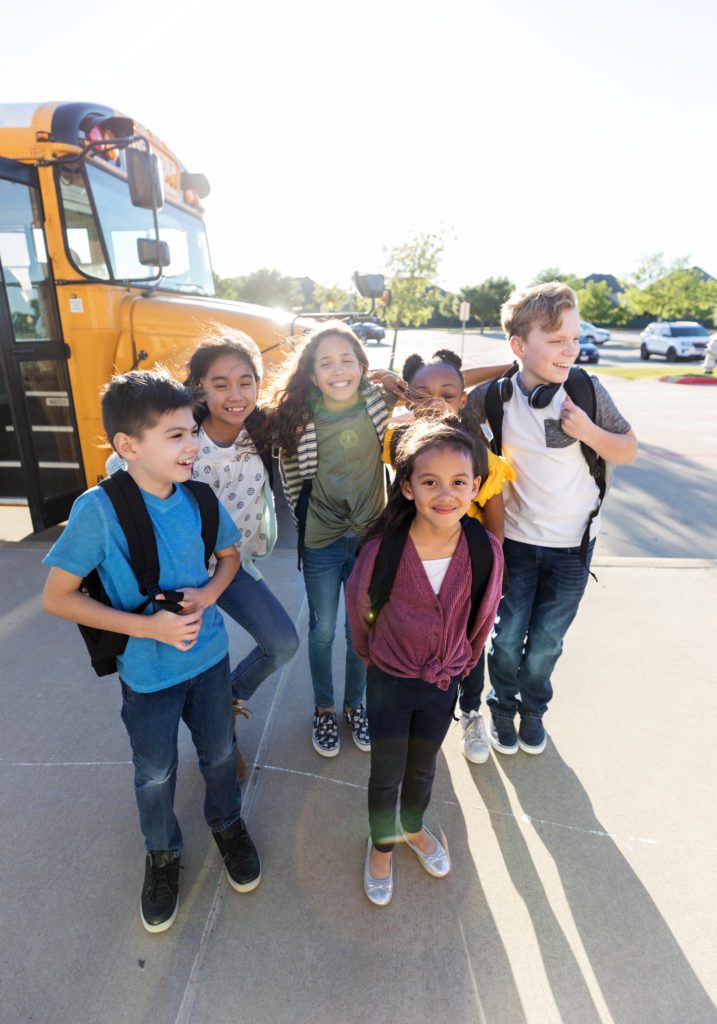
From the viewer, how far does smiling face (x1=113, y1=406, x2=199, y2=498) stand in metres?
1.46

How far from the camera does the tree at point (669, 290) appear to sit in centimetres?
3722

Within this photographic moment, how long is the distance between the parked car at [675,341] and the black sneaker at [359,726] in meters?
24.2

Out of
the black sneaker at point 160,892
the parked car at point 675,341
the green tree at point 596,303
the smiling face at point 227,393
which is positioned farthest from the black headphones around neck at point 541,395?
the green tree at point 596,303

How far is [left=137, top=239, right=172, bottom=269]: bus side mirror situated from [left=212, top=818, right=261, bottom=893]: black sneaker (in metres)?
3.62

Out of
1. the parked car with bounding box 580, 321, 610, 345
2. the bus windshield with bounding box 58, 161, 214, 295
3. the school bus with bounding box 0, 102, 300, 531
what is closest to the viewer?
the school bus with bounding box 0, 102, 300, 531

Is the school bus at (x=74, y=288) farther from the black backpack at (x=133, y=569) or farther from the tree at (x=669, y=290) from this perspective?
the tree at (x=669, y=290)

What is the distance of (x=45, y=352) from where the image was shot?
4043 mm

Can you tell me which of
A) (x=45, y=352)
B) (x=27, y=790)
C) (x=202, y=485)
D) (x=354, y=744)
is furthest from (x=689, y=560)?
(x=45, y=352)

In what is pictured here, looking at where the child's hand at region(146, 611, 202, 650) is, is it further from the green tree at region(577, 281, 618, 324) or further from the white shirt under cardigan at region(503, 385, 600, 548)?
the green tree at region(577, 281, 618, 324)

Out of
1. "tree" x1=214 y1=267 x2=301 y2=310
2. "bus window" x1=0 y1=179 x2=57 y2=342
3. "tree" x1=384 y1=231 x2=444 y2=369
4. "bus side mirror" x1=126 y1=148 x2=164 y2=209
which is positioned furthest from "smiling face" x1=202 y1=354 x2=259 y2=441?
"tree" x1=214 y1=267 x2=301 y2=310

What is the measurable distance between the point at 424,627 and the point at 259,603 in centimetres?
74

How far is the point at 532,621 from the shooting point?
2.26 metres

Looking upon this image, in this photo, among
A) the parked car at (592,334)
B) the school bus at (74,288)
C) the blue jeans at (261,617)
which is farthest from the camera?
the parked car at (592,334)

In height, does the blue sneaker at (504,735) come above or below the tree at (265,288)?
below
